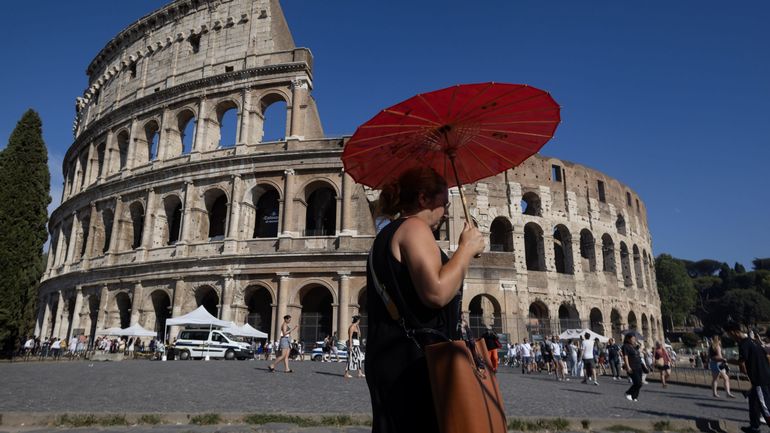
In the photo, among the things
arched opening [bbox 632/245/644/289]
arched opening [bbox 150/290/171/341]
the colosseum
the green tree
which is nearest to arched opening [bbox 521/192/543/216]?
the colosseum

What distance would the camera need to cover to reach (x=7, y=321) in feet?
58.1

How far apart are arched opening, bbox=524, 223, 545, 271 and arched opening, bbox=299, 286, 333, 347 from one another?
36.7ft

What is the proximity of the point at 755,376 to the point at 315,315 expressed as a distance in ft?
54.0

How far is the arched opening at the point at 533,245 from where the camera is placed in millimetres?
25016

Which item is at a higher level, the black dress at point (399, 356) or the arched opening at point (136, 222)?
the arched opening at point (136, 222)

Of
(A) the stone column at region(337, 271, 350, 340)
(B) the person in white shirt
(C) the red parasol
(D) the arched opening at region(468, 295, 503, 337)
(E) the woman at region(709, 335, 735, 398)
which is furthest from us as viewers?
(D) the arched opening at region(468, 295, 503, 337)

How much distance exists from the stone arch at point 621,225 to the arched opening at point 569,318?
7096 millimetres

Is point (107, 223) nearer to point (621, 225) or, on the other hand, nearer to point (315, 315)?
point (315, 315)

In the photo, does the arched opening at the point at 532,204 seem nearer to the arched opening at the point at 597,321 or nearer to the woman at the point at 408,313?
the arched opening at the point at 597,321

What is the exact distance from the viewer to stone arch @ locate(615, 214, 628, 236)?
96.4 feet

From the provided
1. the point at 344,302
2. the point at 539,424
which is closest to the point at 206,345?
the point at 344,302

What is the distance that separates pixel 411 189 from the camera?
6.11 ft

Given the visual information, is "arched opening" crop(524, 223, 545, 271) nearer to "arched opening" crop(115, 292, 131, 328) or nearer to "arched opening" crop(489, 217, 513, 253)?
"arched opening" crop(489, 217, 513, 253)

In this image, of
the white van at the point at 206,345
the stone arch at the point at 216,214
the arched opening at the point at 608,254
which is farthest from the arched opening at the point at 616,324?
the stone arch at the point at 216,214
